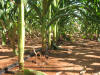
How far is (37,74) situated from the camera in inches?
58.0

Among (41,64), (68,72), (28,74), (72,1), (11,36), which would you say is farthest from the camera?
(72,1)

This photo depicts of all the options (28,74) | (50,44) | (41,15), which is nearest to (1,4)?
(41,15)

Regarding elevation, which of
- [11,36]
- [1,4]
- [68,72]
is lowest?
[68,72]

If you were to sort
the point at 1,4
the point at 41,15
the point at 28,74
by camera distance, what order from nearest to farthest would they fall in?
the point at 28,74, the point at 41,15, the point at 1,4

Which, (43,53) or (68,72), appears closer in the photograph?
(68,72)

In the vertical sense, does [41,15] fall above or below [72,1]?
below

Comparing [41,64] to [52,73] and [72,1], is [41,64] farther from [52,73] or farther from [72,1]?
[72,1]

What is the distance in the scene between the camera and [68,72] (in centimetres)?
209

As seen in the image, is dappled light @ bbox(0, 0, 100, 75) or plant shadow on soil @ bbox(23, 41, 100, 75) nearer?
dappled light @ bbox(0, 0, 100, 75)

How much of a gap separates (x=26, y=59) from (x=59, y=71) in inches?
36.4

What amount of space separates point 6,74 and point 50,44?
6.85 ft

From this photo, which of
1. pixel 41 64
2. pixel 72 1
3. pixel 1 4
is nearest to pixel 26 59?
pixel 41 64

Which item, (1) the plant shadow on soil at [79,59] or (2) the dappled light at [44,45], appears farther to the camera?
(1) the plant shadow on soil at [79,59]

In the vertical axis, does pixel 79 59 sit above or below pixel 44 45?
below
